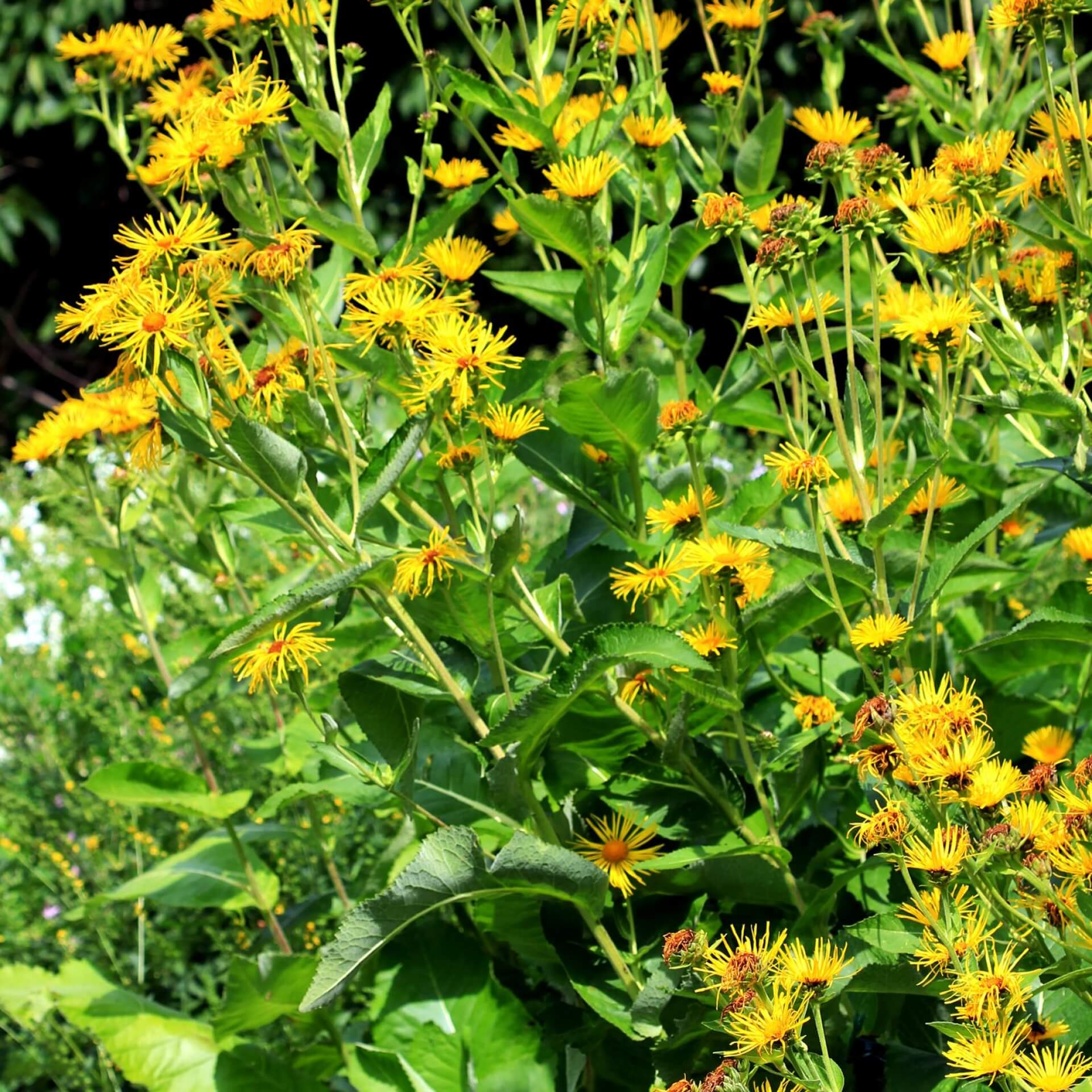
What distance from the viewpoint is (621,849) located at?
4.90 ft

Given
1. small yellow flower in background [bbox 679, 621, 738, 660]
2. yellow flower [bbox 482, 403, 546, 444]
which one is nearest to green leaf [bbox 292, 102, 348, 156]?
yellow flower [bbox 482, 403, 546, 444]

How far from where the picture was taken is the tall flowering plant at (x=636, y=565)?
4.04ft

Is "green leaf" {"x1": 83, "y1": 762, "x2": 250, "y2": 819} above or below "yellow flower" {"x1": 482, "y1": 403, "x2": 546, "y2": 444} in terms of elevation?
below

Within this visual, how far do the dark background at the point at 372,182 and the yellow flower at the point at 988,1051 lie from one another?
394cm

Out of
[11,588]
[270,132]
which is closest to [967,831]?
[270,132]

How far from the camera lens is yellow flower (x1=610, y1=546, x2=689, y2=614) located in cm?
A: 147

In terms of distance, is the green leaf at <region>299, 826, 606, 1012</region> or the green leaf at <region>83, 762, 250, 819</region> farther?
the green leaf at <region>83, 762, 250, 819</region>

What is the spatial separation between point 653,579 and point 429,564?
0.82ft

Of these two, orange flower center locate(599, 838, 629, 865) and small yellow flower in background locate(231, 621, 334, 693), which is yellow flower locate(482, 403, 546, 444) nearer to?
small yellow flower in background locate(231, 621, 334, 693)

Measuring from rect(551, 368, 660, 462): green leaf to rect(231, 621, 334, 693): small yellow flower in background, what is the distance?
370 millimetres

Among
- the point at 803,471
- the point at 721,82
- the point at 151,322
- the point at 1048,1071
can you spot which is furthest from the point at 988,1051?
the point at 721,82

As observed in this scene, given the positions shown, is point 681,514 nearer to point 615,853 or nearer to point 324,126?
point 615,853

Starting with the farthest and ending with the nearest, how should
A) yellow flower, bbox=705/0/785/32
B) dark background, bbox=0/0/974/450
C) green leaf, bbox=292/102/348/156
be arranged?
dark background, bbox=0/0/974/450, yellow flower, bbox=705/0/785/32, green leaf, bbox=292/102/348/156

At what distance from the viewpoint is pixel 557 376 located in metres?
5.13
